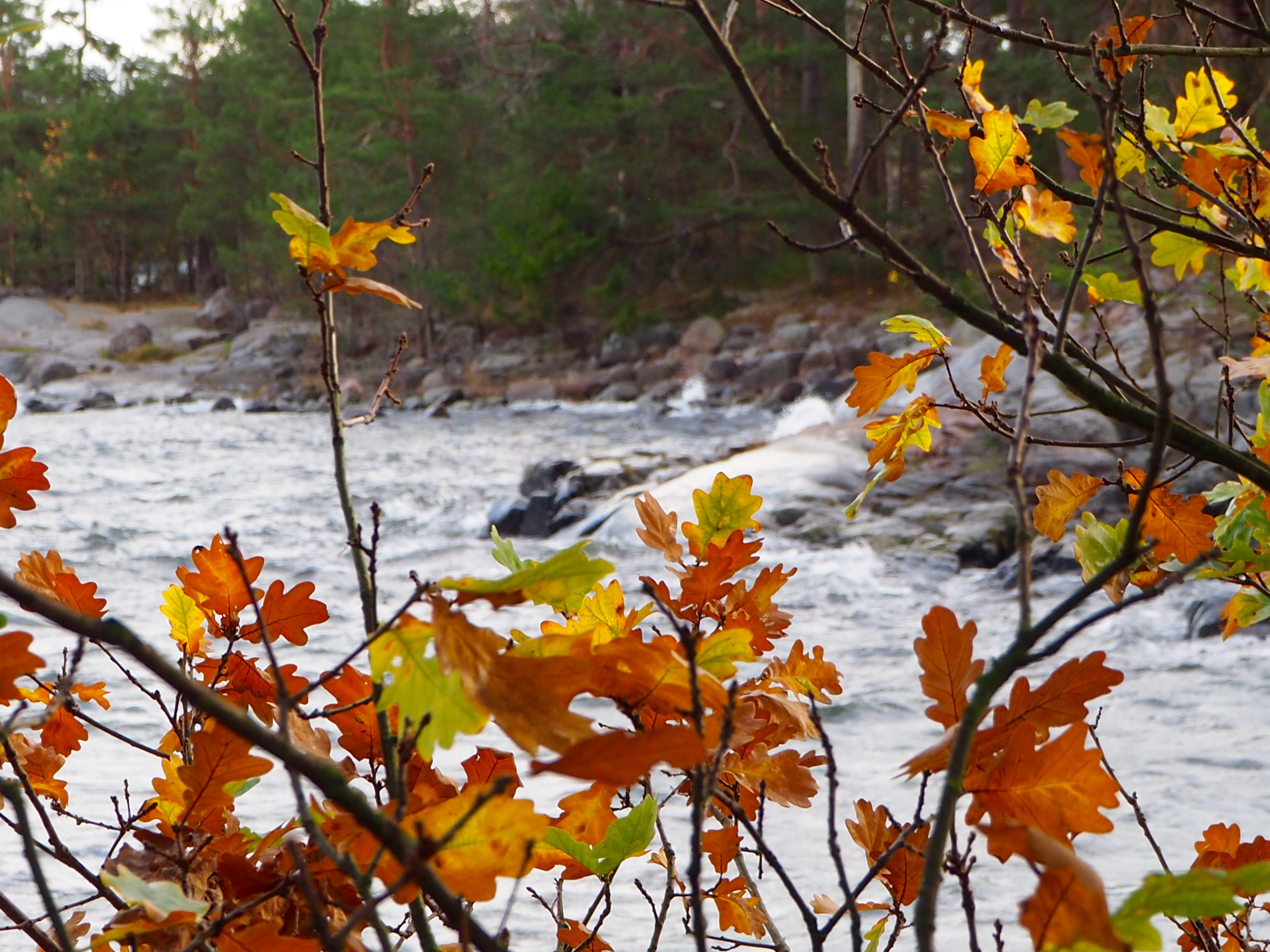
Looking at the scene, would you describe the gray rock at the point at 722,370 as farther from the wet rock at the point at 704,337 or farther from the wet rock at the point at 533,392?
the wet rock at the point at 533,392

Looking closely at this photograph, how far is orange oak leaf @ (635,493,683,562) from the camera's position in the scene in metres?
0.98

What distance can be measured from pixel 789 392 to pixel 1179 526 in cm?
1538

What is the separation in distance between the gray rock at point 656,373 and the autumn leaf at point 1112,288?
17.3 meters

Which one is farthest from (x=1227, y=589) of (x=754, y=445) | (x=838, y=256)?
(x=838, y=256)

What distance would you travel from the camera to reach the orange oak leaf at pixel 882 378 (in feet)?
3.02

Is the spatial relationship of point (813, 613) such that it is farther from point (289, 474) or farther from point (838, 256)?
point (838, 256)

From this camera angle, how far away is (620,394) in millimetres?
17922

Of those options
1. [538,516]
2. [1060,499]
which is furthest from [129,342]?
[1060,499]

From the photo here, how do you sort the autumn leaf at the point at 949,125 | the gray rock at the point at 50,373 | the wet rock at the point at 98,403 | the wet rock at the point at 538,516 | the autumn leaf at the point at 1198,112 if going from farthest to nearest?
the gray rock at the point at 50,373, the wet rock at the point at 98,403, the wet rock at the point at 538,516, the autumn leaf at the point at 1198,112, the autumn leaf at the point at 949,125

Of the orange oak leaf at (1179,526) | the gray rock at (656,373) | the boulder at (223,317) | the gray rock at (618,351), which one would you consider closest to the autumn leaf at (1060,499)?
the orange oak leaf at (1179,526)

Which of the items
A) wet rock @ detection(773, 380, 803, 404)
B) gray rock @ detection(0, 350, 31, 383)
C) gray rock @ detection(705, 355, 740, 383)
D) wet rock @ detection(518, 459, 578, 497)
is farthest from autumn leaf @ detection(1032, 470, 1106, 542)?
gray rock @ detection(0, 350, 31, 383)

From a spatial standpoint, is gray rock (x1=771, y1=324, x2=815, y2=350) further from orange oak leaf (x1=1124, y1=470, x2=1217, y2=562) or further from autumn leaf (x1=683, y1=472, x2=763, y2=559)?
autumn leaf (x1=683, y1=472, x2=763, y2=559)

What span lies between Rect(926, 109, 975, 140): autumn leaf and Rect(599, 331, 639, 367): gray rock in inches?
757

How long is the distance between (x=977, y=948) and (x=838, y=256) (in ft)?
70.8
